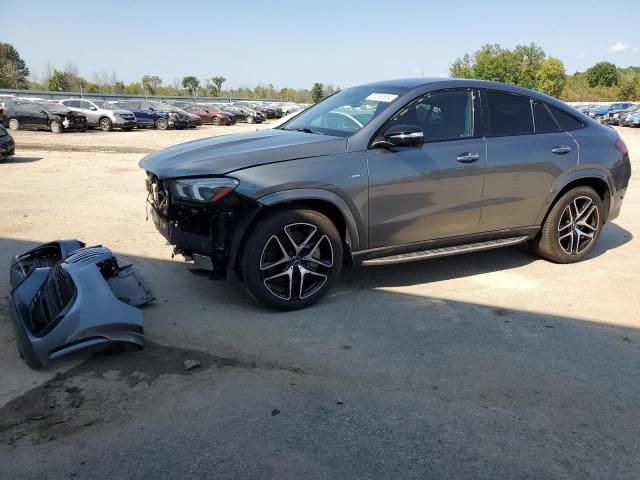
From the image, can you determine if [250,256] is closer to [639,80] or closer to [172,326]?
[172,326]

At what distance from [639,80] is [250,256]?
306 ft

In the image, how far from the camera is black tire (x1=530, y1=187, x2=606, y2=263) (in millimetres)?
5227

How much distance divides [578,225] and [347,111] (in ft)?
8.94

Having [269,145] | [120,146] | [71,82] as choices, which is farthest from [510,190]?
[71,82]

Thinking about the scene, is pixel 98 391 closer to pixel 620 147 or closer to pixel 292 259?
pixel 292 259

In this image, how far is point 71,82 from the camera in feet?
254

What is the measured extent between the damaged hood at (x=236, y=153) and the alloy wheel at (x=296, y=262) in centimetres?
56

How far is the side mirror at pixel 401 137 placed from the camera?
4.11 metres

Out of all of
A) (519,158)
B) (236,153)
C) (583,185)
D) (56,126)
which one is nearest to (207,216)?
(236,153)

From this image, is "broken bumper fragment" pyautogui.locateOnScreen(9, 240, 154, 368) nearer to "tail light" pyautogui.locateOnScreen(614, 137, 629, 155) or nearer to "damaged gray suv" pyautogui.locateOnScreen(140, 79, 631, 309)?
"damaged gray suv" pyautogui.locateOnScreen(140, 79, 631, 309)

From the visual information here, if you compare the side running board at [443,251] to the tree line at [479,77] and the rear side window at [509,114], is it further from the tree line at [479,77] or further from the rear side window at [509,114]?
the tree line at [479,77]

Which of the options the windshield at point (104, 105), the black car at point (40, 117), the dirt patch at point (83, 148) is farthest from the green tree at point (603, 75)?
the dirt patch at point (83, 148)

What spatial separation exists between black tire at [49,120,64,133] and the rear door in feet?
73.3

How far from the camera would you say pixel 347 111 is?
4766 mm
